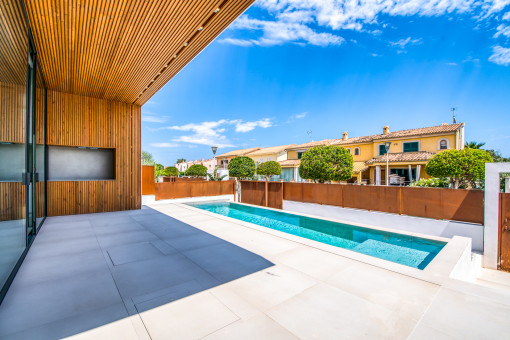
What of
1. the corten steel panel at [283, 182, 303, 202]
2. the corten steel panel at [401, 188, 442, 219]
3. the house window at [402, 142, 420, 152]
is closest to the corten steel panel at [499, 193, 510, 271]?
the corten steel panel at [401, 188, 442, 219]

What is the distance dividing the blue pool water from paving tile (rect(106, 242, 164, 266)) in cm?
501

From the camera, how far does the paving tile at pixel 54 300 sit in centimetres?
218

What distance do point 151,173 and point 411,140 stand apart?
21384 mm

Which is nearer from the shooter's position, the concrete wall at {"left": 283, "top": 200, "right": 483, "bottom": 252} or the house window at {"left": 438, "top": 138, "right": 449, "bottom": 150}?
the concrete wall at {"left": 283, "top": 200, "right": 483, "bottom": 252}

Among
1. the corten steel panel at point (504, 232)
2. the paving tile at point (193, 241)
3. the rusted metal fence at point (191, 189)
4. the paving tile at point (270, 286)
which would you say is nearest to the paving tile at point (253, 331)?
the paving tile at point (270, 286)

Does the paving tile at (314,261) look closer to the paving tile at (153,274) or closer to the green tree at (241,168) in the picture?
the paving tile at (153,274)

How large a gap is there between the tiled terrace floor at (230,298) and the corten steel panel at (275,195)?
8.29 meters

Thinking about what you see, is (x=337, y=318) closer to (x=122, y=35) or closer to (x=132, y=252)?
Answer: (x=132, y=252)

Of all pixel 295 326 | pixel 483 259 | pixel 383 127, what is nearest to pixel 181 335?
pixel 295 326

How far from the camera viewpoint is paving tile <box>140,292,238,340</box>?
1998 millimetres


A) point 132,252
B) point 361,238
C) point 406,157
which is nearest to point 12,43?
point 132,252

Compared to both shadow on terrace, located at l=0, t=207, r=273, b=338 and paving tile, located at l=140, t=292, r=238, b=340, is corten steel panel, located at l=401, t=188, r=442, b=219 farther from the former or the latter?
paving tile, located at l=140, t=292, r=238, b=340

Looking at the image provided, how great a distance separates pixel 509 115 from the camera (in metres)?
22.8

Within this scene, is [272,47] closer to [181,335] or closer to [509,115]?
[509,115]
